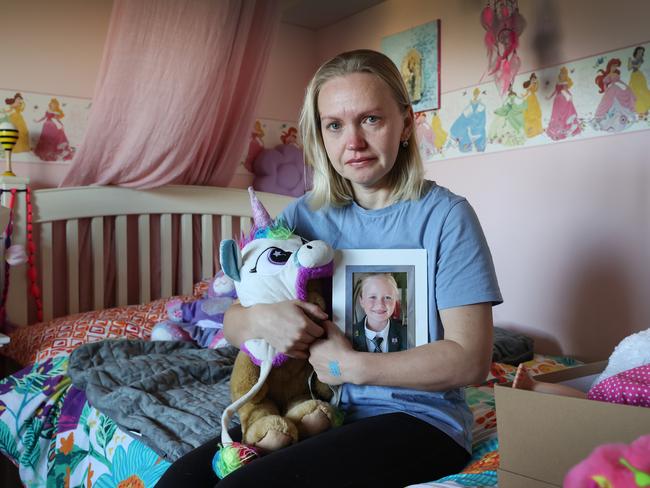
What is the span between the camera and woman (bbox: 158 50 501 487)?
38.2 inches

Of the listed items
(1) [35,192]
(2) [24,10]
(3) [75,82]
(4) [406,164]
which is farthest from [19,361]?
(4) [406,164]

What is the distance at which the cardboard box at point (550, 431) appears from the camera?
2.03ft

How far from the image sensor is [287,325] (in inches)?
44.2

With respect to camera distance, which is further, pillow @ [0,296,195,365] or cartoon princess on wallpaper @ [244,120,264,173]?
cartoon princess on wallpaper @ [244,120,264,173]

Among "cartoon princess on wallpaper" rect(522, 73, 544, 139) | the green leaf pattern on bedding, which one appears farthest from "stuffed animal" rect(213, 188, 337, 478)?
"cartoon princess on wallpaper" rect(522, 73, 544, 139)

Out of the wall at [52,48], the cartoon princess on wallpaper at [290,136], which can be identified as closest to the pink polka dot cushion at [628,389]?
the wall at [52,48]

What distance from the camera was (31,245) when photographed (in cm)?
231

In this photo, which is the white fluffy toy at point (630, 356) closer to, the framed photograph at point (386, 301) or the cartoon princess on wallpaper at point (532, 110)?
the framed photograph at point (386, 301)

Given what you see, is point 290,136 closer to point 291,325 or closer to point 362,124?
point 362,124

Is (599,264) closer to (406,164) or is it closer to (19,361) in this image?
(406,164)

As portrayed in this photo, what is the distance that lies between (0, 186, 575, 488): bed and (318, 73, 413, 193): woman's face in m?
0.57

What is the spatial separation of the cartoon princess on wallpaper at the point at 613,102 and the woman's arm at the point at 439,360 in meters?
1.38

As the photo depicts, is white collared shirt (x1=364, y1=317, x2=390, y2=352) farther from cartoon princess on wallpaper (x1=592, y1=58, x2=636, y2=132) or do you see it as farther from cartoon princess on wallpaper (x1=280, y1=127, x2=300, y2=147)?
cartoon princess on wallpaper (x1=280, y1=127, x2=300, y2=147)

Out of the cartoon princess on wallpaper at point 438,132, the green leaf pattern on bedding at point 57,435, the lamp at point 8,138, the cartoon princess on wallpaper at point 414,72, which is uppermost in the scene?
the cartoon princess on wallpaper at point 414,72
